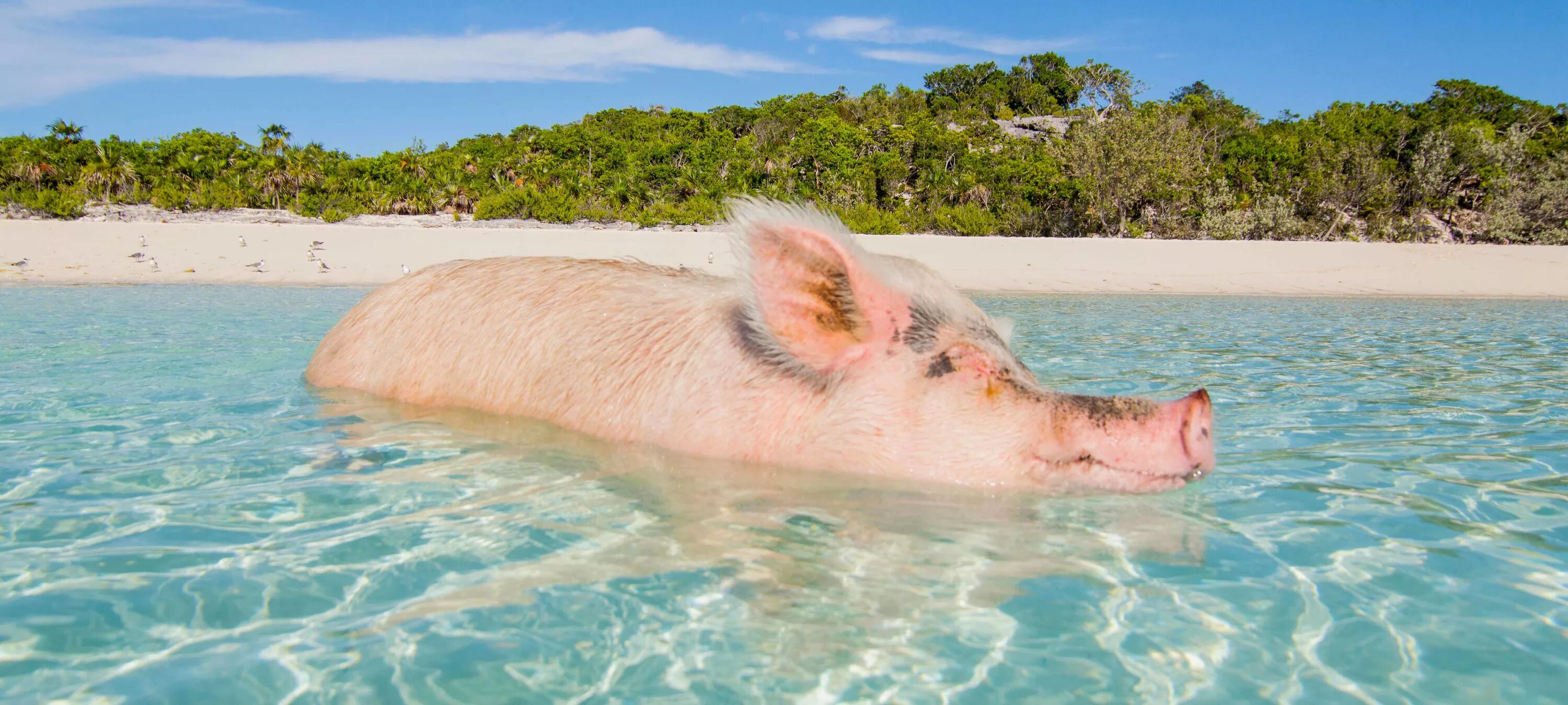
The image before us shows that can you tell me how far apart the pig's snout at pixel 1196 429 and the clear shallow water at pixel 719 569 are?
9.3 inches

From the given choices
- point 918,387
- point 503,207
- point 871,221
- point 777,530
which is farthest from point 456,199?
point 777,530

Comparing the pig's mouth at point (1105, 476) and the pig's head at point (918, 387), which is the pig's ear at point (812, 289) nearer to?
the pig's head at point (918, 387)

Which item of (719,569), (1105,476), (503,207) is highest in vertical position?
(503,207)

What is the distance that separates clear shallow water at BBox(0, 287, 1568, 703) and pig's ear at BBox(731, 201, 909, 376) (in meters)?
0.52

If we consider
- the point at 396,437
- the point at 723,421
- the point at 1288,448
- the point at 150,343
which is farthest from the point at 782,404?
the point at 150,343

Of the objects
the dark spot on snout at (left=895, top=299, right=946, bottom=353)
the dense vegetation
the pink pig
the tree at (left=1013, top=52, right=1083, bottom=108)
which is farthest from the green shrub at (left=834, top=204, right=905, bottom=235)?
the tree at (left=1013, top=52, right=1083, bottom=108)

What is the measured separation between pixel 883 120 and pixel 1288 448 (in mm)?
54354

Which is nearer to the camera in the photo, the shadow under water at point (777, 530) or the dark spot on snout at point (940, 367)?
the shadow under water at point (777, 530)

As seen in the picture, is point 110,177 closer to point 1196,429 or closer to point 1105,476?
point 1105,476

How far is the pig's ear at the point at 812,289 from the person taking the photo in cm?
363

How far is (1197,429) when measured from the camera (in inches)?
129

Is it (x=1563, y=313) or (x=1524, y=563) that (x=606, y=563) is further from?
(x=1563, y=313)

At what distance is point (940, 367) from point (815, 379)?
498 millimetres

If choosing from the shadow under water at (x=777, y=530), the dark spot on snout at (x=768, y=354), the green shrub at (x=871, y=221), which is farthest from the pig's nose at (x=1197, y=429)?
the green shrub at (x=871, y=221)
